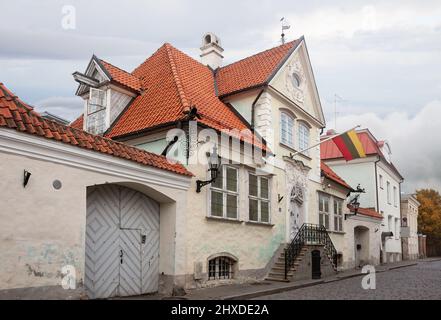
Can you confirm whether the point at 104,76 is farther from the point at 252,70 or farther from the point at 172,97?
the point at 252,70

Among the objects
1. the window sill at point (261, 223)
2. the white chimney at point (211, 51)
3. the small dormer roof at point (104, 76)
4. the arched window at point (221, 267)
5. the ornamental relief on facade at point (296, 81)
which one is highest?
the white chimney at point (211, 51)

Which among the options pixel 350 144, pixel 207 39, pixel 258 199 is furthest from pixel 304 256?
pixel 207 39

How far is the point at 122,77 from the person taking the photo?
645 inches

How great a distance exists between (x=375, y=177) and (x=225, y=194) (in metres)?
21.2

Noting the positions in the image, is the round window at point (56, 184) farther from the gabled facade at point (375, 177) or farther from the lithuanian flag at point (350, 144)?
the gabled facade at point (375, 177)

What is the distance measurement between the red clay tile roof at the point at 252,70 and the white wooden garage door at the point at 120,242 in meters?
6.95

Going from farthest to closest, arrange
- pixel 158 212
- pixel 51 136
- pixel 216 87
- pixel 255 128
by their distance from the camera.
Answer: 1. pixel 216 87
2. pixel 255 128
3. pixel 158 212
4. pixel 51 136

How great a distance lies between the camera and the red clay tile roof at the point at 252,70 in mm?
17281

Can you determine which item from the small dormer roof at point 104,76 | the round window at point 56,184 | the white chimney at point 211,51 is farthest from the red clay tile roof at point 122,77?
the round window at point 56,184

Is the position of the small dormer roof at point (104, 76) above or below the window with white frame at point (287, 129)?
above

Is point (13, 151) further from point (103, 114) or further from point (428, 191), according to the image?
point (428, 191)
